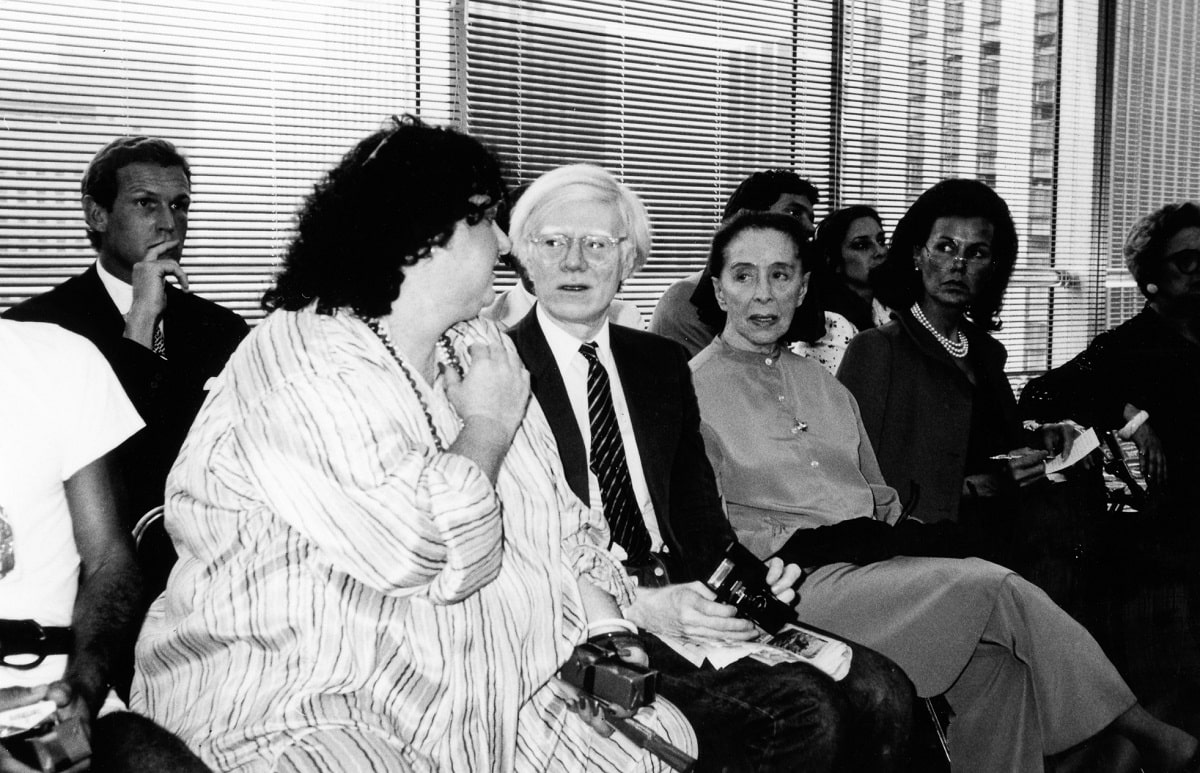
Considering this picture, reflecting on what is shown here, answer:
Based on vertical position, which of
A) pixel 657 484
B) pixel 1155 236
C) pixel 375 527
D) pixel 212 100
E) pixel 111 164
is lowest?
pixel 657 484

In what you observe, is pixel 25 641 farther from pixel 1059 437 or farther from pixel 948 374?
pixel 1059 437

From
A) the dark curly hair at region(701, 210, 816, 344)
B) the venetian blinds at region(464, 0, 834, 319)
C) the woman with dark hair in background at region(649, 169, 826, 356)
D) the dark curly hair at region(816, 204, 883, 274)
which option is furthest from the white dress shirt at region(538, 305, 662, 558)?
the dark curly hair at region(816, 204, 883, 274)

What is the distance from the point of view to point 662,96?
4656mm

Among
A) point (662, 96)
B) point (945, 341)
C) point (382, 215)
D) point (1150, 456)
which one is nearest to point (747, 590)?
point (382, 215)

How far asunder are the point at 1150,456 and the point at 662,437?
2.17 metres

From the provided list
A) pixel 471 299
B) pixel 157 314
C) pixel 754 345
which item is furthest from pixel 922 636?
pixel 157 314

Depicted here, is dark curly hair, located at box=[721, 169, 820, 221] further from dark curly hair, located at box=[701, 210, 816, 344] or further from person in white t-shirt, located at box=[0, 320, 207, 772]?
person in white t-shirt, located at box=[0, 320, 207, 772]

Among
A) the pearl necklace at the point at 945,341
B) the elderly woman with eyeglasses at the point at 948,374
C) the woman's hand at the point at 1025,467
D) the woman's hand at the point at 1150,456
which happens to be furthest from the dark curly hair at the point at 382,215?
the woman's hand at the point at 1150,456

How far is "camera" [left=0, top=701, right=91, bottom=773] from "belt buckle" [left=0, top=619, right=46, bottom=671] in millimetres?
128

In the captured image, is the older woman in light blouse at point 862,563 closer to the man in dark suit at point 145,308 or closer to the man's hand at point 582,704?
the man's hand at point 582,704

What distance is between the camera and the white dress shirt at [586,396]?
92.3 inches

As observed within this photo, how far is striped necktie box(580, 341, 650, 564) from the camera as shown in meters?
2.27

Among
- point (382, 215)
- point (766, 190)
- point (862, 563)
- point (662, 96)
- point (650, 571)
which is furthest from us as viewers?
point (662, 96)

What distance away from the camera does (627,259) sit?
2.52 meters
